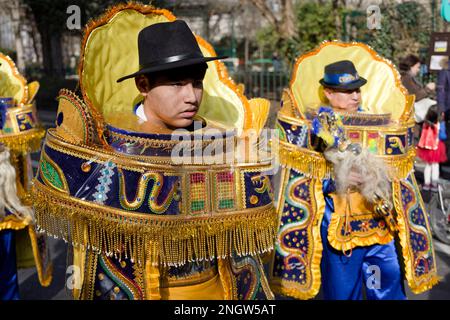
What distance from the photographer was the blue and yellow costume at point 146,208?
258 centimetres

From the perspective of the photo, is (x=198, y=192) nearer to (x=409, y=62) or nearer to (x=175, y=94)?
(x=175, y=94)

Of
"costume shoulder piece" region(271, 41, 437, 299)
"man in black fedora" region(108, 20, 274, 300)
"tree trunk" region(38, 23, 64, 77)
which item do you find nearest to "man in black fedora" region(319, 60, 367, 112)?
"costume shoulder piece" region(271, 41, 437, 299)

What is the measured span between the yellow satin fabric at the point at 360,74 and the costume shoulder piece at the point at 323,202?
3cm

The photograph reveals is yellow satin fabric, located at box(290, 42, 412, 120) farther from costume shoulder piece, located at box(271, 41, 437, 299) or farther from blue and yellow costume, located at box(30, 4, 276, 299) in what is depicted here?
blue and yellow costume, located at box(30, 4, 276, 299)

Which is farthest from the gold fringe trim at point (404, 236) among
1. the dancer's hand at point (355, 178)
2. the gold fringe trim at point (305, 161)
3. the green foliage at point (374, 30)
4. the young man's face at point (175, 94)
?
the green foliage at point (374, 30)

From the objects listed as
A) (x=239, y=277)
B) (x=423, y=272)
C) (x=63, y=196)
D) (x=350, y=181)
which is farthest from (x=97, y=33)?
(x=423, y=272)

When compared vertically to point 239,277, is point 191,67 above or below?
above

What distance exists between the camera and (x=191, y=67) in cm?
268

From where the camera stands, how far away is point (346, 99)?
464 centimetres

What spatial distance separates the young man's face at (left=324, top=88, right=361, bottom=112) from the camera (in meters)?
4.64

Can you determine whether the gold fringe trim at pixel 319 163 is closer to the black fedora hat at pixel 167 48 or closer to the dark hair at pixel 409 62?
the black fedora hat at pixel 167 48

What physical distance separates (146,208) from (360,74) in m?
3.02

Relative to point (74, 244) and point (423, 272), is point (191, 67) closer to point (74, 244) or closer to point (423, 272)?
point (74, 244)
